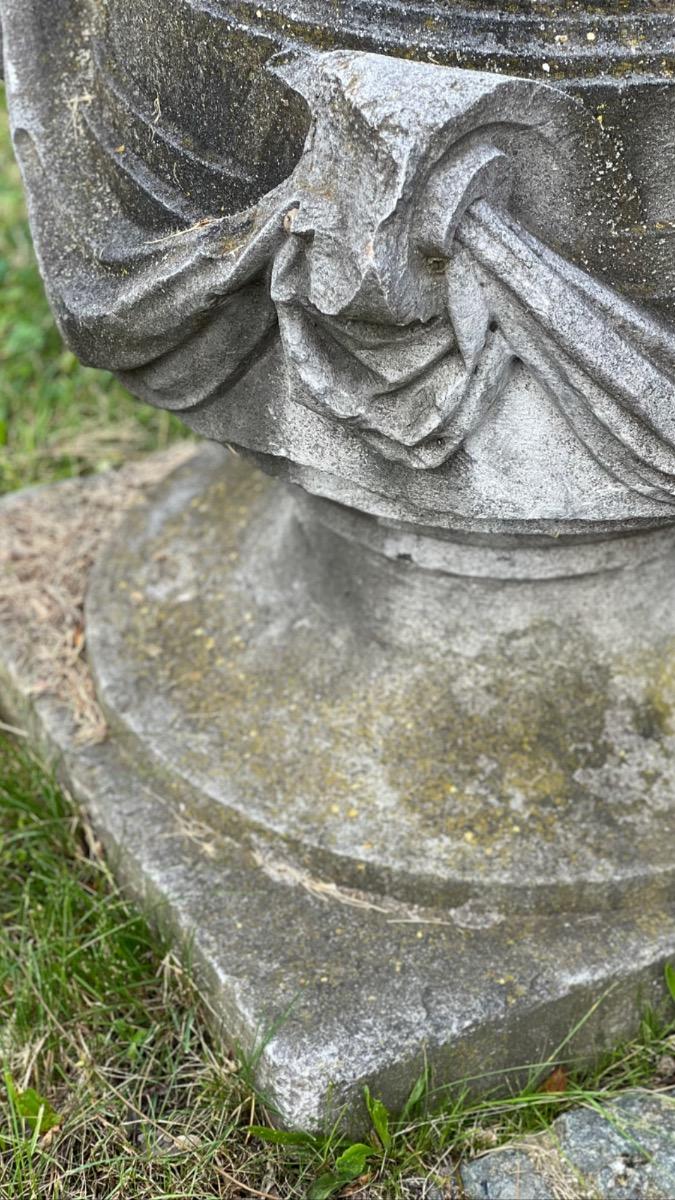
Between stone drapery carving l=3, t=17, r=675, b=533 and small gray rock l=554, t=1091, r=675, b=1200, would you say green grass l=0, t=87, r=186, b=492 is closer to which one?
stone drapery carving l=3, t=17, r=675, b=533

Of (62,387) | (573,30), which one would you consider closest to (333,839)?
(573,30)

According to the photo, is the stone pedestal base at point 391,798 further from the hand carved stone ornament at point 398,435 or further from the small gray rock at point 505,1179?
the small gray rock at point 505,1179

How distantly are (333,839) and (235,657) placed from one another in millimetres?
408

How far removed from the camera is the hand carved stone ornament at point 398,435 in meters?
1.33

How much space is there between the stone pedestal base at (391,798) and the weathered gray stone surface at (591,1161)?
0.11 metres

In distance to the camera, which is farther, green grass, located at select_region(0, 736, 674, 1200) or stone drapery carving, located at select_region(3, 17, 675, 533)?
green grass, located at select_region(0, 736, 674, 1200)

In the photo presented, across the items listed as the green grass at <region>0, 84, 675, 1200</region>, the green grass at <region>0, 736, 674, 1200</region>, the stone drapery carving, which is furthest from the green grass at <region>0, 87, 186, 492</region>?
the stone drapery carving

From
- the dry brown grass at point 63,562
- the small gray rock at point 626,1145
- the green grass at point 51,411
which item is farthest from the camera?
the green grass at point 51,411

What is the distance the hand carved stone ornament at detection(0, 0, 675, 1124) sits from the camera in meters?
1.33

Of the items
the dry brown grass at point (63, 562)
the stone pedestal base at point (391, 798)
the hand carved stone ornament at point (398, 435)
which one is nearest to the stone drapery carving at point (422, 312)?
the hand carved stone ornament at point (398, 435)

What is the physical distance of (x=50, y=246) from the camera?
69.2 inches

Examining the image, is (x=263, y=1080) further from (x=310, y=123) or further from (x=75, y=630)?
(x=310, y=123)

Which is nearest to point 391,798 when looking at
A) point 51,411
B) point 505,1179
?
point 505,1179

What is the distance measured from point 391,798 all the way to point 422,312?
0.84 metres
